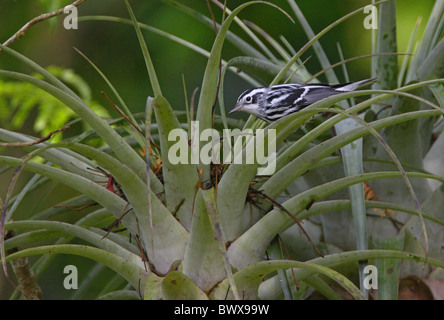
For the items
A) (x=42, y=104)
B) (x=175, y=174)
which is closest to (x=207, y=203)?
(x=175, y=174)

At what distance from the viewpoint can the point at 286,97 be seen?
72.2 inches

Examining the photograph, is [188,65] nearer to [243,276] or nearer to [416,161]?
[416,161]

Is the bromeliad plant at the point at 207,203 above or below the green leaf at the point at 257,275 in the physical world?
above

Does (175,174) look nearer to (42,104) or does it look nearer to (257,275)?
(257,275)

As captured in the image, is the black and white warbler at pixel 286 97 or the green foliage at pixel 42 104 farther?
the green foliage at pixel 42 104

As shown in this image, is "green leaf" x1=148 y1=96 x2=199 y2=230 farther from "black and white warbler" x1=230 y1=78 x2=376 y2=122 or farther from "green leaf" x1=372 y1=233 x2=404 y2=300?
"black and white warbler" x1=230 y1=78 x2=376 y2=122

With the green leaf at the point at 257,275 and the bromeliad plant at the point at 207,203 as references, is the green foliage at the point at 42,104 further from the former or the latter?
the green leaf at the point at 257,275

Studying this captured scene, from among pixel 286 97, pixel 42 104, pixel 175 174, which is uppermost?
pixel 42 104

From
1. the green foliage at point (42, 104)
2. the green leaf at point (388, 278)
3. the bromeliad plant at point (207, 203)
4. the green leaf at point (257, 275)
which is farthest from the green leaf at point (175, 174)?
the green foliage at point (42, 104)

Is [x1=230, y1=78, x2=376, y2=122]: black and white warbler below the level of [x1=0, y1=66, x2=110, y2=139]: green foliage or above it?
below

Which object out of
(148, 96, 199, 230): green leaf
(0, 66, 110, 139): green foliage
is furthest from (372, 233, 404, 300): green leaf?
(0, 66, 110, 139): green foliage

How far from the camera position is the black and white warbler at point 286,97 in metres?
1.74

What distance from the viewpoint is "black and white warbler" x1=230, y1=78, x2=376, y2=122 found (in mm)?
1735

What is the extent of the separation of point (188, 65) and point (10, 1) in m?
1.10
